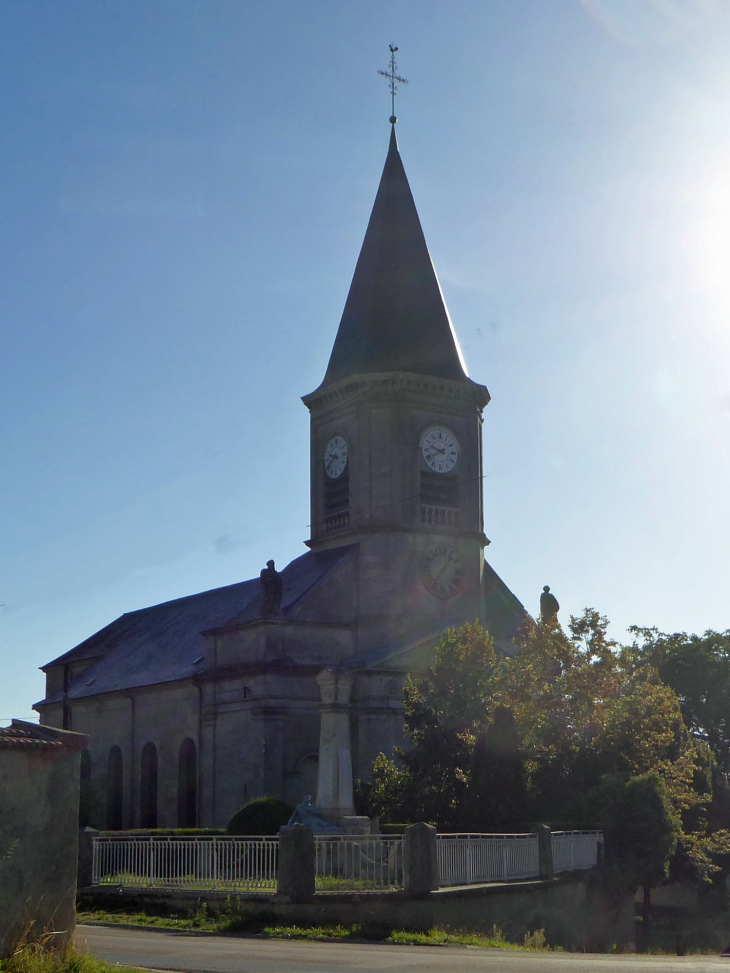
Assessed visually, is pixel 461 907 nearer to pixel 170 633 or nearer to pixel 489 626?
pixel 489 626

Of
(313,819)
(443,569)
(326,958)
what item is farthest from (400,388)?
(326,958)

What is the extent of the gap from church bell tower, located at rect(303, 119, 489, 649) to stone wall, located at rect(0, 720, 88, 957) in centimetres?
3083

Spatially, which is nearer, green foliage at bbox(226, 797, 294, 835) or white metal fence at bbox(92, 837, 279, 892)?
white metal fence at bbox(92, 837, 279, 892)

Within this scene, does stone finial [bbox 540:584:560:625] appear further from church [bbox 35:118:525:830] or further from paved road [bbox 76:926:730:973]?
paved road [bbox 76:926:730:973]

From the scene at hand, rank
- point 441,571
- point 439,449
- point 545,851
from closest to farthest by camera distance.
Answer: point 545,851
point 441,571
point 439,449

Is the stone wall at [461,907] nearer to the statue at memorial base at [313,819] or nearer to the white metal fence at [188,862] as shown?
the white metal fence at [188,862]

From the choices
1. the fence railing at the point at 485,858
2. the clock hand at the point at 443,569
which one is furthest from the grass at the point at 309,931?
the clock hand at the point at 443,569

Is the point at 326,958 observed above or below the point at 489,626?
below

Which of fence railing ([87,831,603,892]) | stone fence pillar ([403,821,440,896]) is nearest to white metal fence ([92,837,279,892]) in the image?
fence railing ([87,831,603,892])

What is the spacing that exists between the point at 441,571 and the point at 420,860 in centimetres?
2576

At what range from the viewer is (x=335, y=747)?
1132 inches

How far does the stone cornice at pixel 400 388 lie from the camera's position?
46.8m

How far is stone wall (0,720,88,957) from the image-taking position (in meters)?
13.7

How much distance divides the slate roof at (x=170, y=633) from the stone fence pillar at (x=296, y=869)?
23.4 metres
